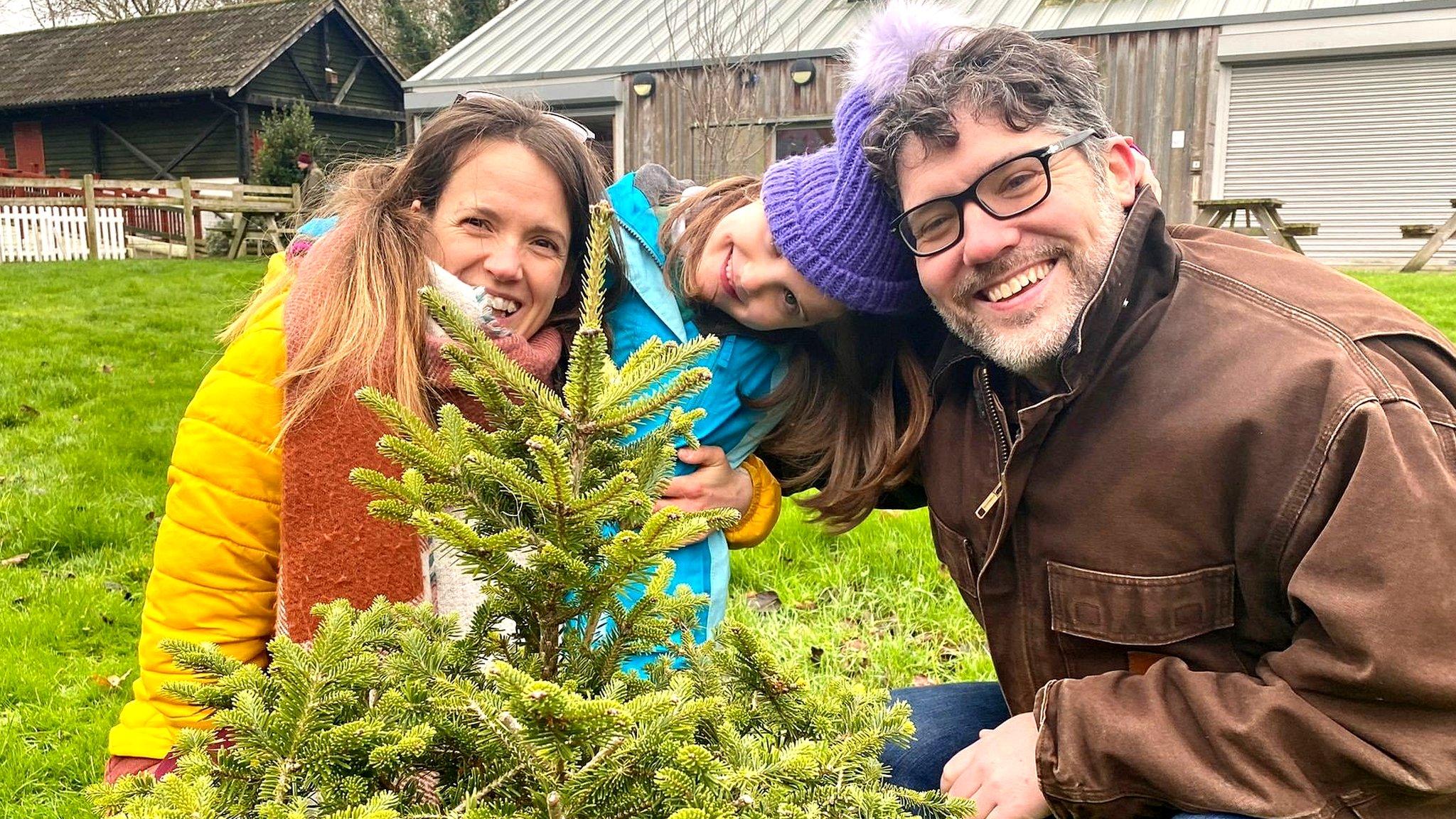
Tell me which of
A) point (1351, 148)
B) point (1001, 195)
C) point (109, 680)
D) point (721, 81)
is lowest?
point (109, 680)

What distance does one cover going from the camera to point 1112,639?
195 cm

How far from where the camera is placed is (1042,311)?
1.95 m

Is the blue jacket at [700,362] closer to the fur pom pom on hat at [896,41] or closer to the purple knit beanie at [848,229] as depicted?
the purple knit beanie at [848,229]

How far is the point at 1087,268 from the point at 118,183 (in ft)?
80.0

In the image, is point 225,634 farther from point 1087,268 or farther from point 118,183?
point 118,183

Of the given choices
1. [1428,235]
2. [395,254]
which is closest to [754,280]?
[395,254]

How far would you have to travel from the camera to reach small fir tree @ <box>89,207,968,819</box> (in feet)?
3.21

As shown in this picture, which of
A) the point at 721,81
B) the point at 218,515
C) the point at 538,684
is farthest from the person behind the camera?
the point at 721,81

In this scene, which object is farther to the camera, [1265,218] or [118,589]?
[1265,218]

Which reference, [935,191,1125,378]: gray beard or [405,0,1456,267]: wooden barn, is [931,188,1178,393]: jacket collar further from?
[405,0,1456,267]: wooden barn

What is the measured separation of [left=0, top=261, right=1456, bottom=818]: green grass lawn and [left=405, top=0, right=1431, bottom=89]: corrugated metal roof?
20.2 ft

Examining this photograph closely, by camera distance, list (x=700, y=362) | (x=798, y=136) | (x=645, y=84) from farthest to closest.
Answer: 1. (x=645, y=84)
2. (x=798, y=136)
3. (x=700, y=362)

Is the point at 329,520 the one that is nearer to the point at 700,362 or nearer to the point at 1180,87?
the point at 700,362

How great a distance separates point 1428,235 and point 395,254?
43.5 ft
